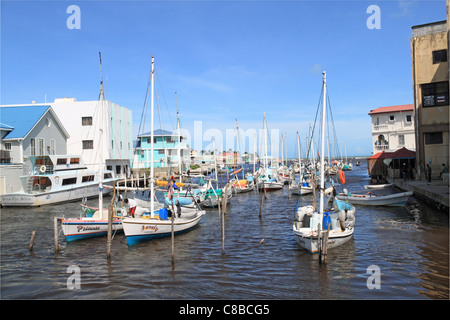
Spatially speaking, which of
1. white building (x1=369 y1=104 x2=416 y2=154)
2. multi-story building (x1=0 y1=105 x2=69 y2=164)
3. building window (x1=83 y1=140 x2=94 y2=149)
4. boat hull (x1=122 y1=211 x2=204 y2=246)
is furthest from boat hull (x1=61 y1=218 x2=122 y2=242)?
white building (x1=369 y1=104 x2=416 y2=154)

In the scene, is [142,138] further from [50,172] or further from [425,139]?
[425,139]

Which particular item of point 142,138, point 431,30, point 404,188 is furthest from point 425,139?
point 142,138

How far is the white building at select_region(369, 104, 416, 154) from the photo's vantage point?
4988 cm

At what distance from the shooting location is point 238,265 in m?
15.0

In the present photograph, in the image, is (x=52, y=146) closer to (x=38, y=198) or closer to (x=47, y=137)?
(x=47, y=137)

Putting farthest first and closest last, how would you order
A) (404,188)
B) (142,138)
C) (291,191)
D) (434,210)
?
(142,138)
(291,191)
(404,188)
(434,210)

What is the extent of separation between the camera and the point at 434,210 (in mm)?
23906

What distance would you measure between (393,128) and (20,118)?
2081 inches

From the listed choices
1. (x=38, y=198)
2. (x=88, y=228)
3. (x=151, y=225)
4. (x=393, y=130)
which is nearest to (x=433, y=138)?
(x=393, y=130)

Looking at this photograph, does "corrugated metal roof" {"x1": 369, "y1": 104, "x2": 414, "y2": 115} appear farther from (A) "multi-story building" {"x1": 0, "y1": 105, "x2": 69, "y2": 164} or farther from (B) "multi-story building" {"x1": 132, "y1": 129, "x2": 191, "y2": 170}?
(A) "multi-story building" {"x1": 0, "y1": 105, "x2": 69, "y2": 164}

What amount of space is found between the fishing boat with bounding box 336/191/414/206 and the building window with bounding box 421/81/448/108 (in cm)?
1105

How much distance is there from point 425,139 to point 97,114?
40.9m

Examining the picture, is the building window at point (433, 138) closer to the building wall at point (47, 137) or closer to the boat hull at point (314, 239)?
the boat hull at point (314, 239)
